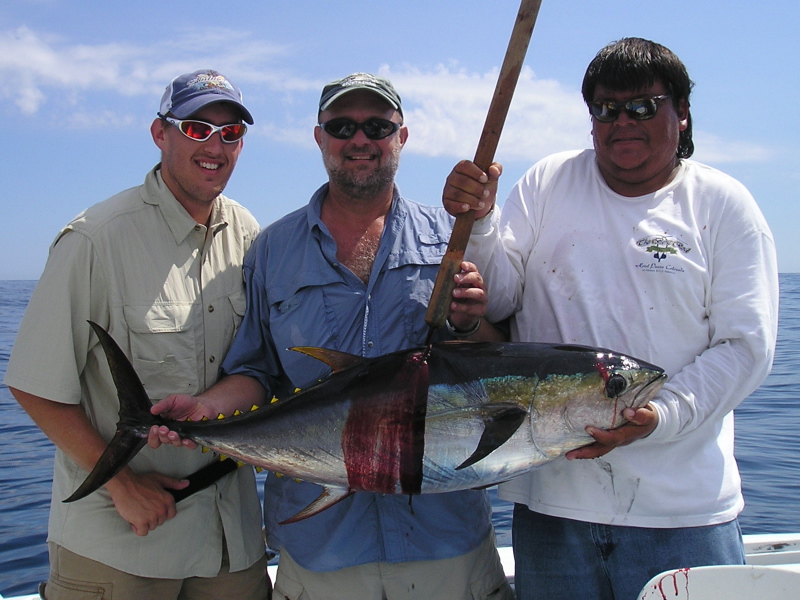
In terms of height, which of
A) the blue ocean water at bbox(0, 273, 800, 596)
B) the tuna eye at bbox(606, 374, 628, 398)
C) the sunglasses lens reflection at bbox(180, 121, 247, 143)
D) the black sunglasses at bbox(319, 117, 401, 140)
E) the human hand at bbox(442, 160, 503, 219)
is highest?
→ the black sunglasses at bbox(319, 117, 401, 140)

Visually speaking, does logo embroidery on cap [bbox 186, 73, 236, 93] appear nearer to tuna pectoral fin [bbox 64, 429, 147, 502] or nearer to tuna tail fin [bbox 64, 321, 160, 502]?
tuna tail fin [bbox 64, 321, 160, 502]

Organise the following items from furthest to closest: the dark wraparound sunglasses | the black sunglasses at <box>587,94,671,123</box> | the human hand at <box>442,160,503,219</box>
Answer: the dark wraparound sunglasses
the black sunglasses at <box>587,94,671,123</box>
the human hand at <box>442,160,503,219</box>

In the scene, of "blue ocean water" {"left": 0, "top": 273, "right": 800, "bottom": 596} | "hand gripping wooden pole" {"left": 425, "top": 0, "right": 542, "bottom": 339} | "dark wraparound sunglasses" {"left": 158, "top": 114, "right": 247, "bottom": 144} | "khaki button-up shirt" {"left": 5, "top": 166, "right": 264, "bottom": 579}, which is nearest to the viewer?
"hand gripping wooden pole" {"left": 425, "top": 0, "right": 542, "bottom": 339}

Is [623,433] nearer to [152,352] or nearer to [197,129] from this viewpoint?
[152,352]

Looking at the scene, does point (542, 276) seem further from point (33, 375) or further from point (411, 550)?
point (33, 375)

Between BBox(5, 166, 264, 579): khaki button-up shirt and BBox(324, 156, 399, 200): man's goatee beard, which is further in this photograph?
BBox(324, 156, 399, 200): man's goatee beard

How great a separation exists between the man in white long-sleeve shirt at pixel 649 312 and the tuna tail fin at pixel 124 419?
1.31m

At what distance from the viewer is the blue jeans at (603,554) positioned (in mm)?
2475

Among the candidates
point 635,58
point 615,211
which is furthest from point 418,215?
point 635,58

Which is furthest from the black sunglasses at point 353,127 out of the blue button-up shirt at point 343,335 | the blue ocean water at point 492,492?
the blue ocean water at point 492,492

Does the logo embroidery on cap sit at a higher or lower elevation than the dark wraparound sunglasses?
higher

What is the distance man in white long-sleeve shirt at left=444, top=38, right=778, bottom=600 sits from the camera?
2.40 meters

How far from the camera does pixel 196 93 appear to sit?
3.00 metres

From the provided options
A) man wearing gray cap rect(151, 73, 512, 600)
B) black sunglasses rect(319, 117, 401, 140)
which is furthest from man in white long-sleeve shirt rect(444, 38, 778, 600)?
black sunglasses rect(319, 117, 401, 140)
